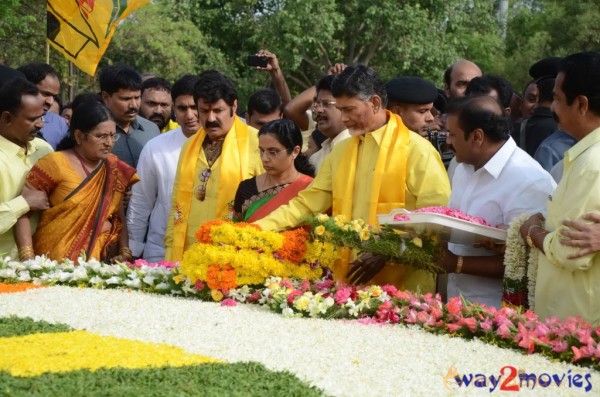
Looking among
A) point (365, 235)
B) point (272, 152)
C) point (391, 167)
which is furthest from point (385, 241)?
point (272, 152)

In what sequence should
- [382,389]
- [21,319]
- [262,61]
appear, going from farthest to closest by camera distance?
[262,61]
[21,319]
[382,389]

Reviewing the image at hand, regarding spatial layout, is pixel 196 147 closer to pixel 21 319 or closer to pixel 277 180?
pixel 277 180

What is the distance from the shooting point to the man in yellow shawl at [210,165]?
672cm

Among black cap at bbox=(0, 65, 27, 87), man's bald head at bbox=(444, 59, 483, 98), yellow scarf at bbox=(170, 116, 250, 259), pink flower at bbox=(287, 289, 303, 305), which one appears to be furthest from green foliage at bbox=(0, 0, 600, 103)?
pink flower at bbox=(287, 289, 303, 305)

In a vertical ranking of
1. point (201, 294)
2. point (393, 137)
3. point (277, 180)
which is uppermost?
point (393, 137)

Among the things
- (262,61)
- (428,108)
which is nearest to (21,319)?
(428,108)

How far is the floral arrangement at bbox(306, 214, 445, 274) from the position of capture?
16.9ft

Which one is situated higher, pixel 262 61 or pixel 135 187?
pixel 262 61

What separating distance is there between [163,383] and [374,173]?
2.28m

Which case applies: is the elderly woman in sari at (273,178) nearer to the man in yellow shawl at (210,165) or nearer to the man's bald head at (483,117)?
the man in yellow shawl at (210,165)

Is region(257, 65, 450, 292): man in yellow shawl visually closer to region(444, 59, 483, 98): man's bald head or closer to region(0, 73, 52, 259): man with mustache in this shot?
region(0, 73, 52, 259): man with mustache

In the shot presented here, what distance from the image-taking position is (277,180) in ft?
20.9

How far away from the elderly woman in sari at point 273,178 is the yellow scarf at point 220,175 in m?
0.27

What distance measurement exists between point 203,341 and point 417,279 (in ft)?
5.50
